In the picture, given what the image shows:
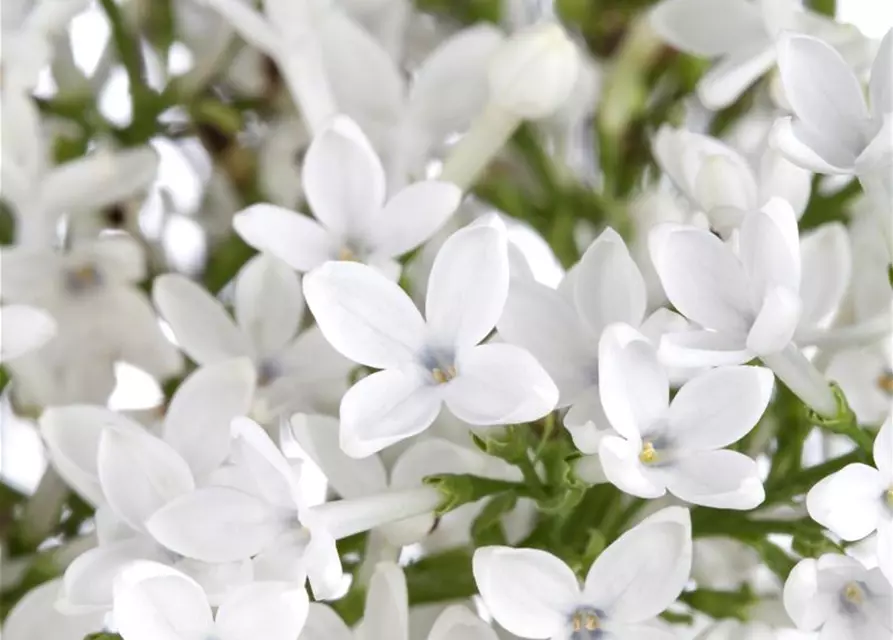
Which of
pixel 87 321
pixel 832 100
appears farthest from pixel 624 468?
pixel 87 321

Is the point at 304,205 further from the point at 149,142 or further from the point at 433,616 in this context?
the point at 433,616

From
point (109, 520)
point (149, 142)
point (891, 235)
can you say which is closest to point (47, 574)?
point (109, 520)

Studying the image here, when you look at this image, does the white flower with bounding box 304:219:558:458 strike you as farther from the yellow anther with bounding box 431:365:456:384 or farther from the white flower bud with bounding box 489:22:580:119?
the white flower bud with bounding box 489:22:580:119

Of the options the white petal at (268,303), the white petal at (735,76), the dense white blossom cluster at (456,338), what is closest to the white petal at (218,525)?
the dense white blossom cluster at (456,338)

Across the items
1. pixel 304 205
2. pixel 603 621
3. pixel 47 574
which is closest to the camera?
pixel 603 621

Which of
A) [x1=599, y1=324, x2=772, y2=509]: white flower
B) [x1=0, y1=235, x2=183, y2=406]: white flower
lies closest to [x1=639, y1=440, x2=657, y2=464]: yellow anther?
[x1=599, y1=324, x2=772, y2=509]: white flower

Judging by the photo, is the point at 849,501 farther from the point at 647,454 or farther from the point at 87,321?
the point at 87,321

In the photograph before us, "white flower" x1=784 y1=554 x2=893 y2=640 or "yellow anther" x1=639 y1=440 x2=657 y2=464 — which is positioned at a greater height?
"yellow anther" x1=639 y1=440 x2=657 y2=464
